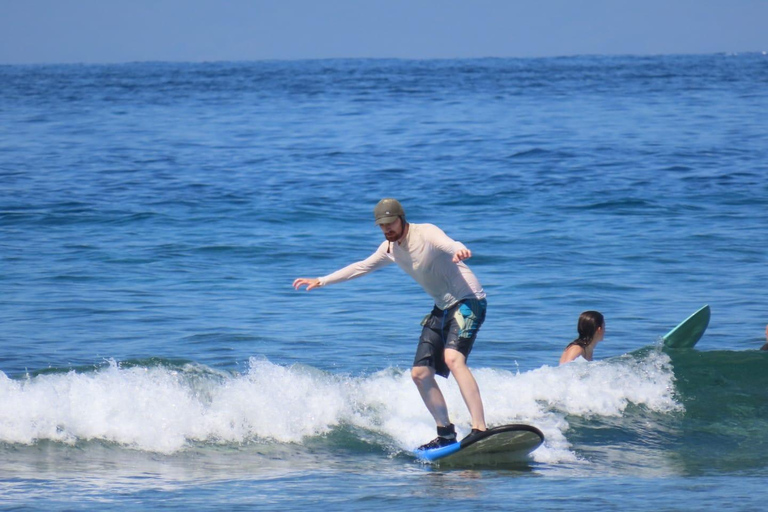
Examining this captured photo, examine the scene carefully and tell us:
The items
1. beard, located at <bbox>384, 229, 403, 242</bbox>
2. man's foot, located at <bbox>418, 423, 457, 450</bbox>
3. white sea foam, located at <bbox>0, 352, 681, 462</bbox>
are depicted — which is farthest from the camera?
white sea foam, located at <bbox>0, 352, 681, 462</bbox>

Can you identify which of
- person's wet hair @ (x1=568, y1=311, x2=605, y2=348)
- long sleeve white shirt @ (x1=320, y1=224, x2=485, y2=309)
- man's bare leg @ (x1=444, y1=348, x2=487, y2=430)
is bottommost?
man's bare leg @ (x1=444, y1=348, x2=487, y2=430)

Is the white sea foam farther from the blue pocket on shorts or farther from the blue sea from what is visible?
the blue pocket on shorts

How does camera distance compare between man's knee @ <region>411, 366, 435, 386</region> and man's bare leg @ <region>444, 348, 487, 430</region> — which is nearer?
man's bare leg @ <region>444, 348, 487, 430</region>

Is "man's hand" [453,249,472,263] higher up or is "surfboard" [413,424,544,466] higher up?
"man's hand" [453,249,472,263]

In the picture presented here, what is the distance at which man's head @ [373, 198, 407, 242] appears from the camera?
22.8 feet

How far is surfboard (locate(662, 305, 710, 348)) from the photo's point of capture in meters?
10.6

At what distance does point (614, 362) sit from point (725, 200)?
1359 centimetres

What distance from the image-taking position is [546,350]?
37.3 feet

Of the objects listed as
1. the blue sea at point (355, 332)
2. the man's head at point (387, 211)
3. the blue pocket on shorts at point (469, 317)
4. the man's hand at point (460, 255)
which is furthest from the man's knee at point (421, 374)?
the man's head at point (387, 211)

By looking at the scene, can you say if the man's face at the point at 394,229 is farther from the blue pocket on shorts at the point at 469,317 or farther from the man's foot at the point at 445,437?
the man's foot at the point at 445,437

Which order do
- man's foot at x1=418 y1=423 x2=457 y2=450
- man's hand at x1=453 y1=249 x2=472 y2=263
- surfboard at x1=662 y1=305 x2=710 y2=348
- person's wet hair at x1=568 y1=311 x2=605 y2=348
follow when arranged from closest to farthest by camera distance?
man's hand at x1=453 y1=249 x2=472 y2=263 < man's foot at x1=418 y1=423 x2=457 y2=450 < person's wet hair at x1=568 y1=311 x2=605 y2=348 < surfboard at x1=662 y1=305 x2=710 y2=348

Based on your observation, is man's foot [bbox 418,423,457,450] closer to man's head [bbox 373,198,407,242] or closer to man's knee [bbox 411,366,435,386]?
man's knee [bbox 411,366,435,386]

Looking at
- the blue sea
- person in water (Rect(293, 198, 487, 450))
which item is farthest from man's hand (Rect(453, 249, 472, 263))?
the blue sea

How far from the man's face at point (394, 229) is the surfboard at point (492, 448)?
1682 millimetres
